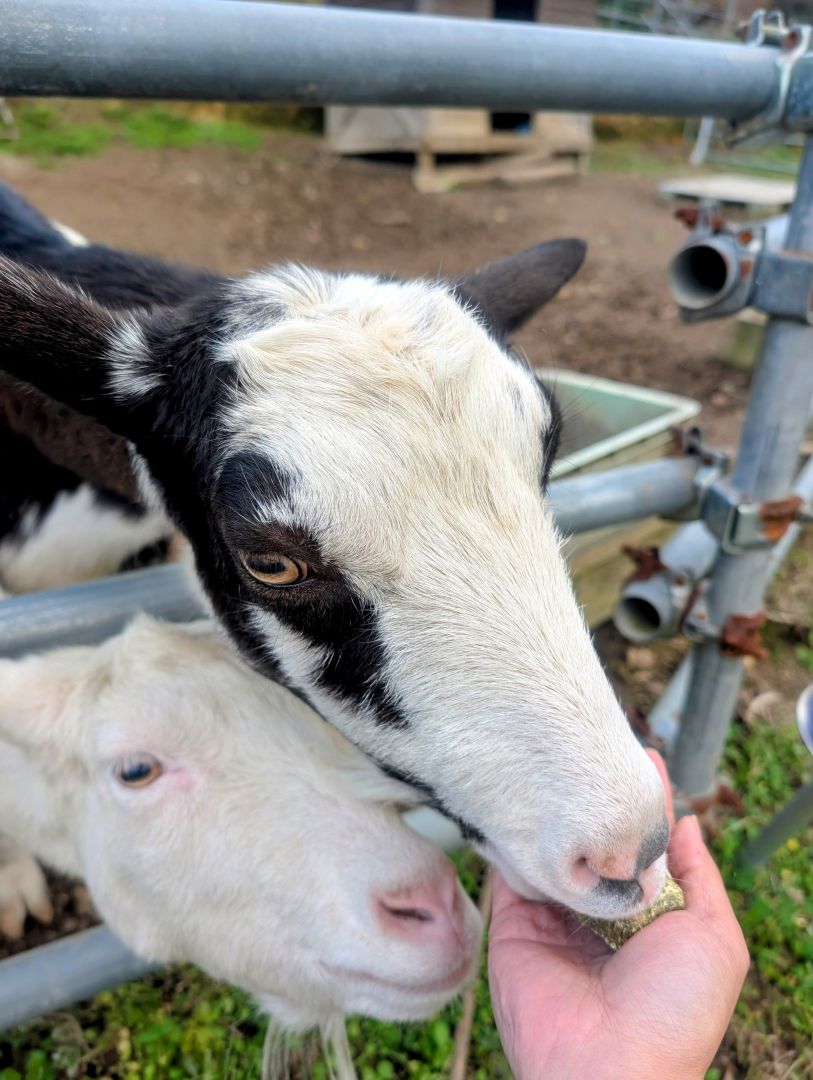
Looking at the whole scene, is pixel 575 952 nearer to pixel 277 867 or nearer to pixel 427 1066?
pixel 277 867

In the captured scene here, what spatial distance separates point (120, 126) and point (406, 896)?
10994mm

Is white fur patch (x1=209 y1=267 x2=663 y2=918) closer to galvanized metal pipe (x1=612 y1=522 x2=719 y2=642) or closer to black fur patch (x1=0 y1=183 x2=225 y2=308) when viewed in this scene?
black fur patch (x1=0 y1=183 x2=225 y2=308)

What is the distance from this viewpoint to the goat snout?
106cm

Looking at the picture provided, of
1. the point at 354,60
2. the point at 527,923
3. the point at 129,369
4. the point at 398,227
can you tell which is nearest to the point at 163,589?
the point at 129,369

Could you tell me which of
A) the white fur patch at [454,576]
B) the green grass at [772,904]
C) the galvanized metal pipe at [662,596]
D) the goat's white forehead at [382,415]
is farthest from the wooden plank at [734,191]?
the white fur patch at [454,576]

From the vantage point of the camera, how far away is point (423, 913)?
1.42 meters

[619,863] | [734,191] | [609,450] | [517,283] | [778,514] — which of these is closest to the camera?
[619,863]

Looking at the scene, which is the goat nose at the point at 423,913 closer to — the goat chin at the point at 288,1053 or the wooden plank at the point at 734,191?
the goat chin at the point at 288,1053

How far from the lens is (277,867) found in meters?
1.42

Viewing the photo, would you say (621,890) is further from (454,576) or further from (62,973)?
(62,973)

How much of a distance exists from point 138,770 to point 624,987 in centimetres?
87

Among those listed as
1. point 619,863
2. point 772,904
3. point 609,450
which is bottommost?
point 772,904

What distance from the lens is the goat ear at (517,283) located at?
1732 mm

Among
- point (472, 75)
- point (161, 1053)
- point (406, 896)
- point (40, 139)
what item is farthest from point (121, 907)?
point (40, 139)
